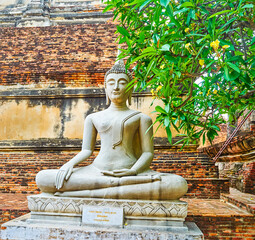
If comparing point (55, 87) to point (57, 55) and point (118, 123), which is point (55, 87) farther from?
point (118, 123)

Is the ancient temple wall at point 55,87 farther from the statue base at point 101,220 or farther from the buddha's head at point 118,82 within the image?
the statue base at point 101,220

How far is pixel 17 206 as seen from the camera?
477 cm

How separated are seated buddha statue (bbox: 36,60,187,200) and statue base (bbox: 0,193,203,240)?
A: 12 cm

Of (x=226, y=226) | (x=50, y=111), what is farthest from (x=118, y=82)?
(x=50, y=111)

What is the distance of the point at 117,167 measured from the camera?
355cm

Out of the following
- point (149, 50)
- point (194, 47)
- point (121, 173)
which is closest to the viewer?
point (149, 50)

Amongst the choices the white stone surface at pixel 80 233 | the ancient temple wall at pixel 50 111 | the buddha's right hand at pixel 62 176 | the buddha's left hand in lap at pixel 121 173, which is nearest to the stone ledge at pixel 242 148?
the ancient temple wall at pixel 50 111

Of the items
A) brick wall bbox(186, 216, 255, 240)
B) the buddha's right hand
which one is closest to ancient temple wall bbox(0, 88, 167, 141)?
brick wall bbox(186, 216, 255, 240)

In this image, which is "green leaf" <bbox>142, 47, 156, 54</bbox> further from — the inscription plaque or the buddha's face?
the inscription plaque

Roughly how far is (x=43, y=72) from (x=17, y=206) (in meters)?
4.56

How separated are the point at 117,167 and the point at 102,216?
67 cm

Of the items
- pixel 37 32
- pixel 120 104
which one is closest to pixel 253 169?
pixel 120 104

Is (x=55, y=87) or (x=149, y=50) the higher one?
(x=55, y=87)

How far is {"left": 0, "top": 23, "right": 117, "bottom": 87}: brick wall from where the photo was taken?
8070 millimetres
